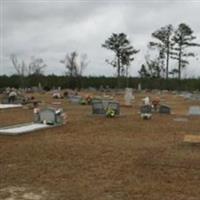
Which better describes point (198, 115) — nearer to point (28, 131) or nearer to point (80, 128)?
point (80, 128)

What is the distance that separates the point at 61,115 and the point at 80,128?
159 cm

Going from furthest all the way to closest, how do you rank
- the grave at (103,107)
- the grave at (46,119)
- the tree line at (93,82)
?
the tree line at (93,82) < the grave at (103,107) < the grave at (46,119)

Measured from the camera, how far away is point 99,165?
10.5 m

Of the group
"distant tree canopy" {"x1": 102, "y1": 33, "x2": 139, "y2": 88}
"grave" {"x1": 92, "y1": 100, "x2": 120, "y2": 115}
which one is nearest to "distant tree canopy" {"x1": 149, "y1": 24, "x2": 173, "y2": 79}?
"distant tree canopy" {"x1": 102, "y1": 33, "x2": 139, "y2": 88}

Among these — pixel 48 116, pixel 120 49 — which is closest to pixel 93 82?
pixel 120 49

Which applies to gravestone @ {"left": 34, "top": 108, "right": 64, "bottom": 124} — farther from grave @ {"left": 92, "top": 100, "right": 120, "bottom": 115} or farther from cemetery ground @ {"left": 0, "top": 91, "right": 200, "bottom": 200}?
grave @ {"left": 92, "top": 100, "right": 120, "bottom": 115}

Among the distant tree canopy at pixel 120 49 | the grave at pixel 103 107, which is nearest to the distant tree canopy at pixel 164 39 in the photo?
the distant tree canopy at pixel 120 49

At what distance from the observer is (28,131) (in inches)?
632

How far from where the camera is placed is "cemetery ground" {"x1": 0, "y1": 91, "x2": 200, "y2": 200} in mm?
Answer: 8203

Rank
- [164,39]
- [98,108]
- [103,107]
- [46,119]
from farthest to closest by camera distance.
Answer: [164,39], [98,108], [103,107], [46,119]

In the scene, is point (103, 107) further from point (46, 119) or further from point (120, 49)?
point (120, 49)

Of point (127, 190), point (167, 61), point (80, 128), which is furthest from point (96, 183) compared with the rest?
point (167, 61)

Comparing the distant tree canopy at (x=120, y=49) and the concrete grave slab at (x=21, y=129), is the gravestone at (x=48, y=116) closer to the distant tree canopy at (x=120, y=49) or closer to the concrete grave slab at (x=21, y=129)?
the concrete grave slab at (x=21, y=129)

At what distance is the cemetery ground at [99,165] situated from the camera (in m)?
8.20
